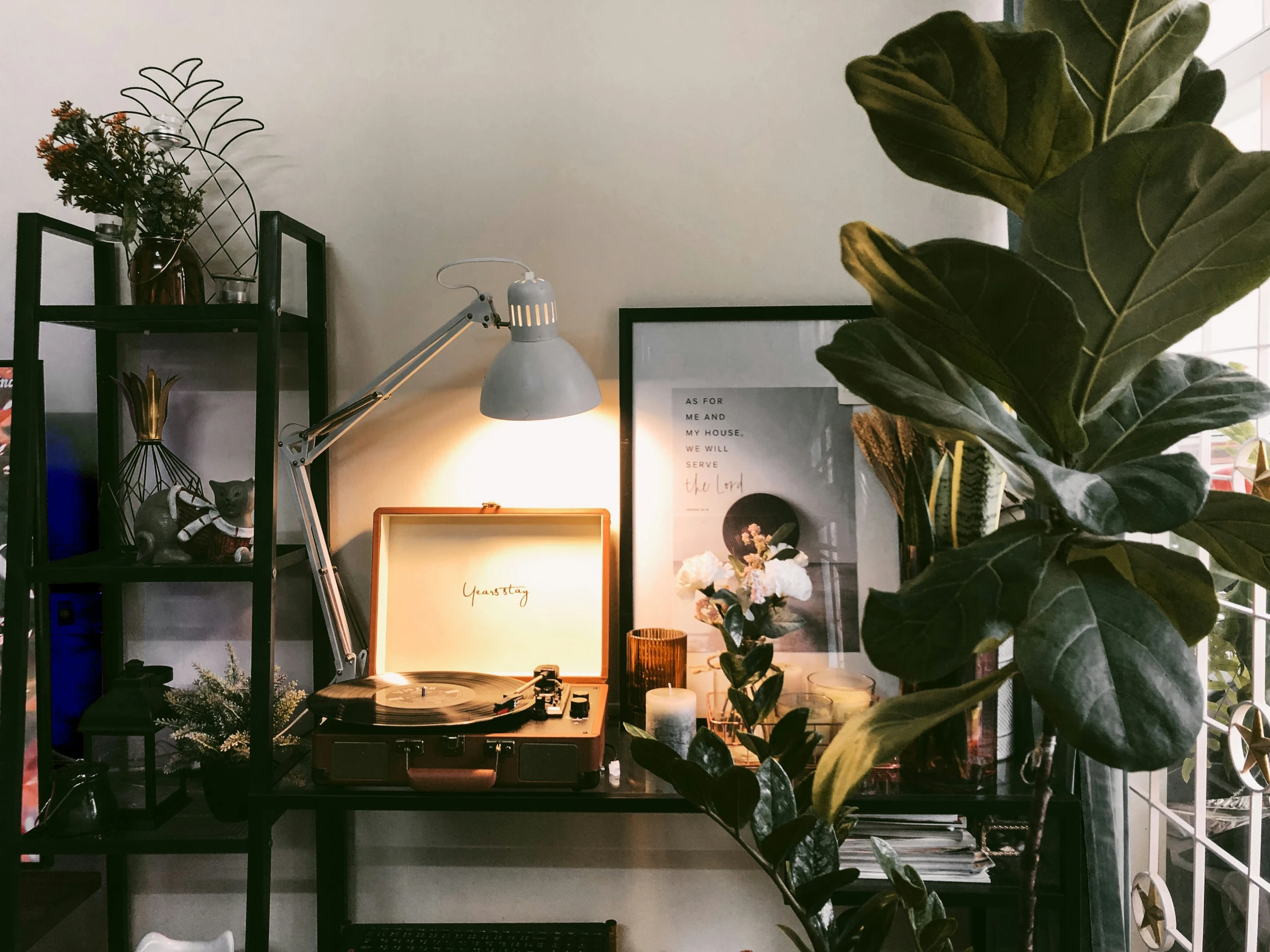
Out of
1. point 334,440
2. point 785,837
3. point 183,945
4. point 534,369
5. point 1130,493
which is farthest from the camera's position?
point 183,945

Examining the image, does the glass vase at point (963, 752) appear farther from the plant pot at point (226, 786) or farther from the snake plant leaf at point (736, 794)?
the plant pot at point (226, 786)

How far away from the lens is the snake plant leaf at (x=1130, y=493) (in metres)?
0.42

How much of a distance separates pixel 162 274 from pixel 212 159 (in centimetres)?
33

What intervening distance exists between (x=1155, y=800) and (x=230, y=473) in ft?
5.64

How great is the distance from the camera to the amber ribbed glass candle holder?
1437 mm

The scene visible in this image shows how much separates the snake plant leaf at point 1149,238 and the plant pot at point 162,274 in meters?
1.37

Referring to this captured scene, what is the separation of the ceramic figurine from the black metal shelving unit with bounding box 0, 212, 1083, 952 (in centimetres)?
22

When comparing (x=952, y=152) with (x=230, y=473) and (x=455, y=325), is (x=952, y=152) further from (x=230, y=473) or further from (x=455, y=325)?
(x=230, y=473)

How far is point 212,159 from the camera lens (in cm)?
160

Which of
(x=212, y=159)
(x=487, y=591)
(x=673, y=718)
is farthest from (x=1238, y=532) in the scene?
(x=212, y=159)

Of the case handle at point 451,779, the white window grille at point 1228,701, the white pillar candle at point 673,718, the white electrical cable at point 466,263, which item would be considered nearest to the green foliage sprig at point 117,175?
the white electrical cable at point 466,263

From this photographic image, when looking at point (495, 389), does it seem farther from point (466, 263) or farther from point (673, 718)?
point (673, 718)

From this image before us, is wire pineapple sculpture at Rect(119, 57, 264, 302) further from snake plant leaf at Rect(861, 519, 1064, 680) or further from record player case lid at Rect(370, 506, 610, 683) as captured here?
snake plant leaf at Rect(861, 519, 1064, 680)

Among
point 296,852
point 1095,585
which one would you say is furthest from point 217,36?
point 1095,585
